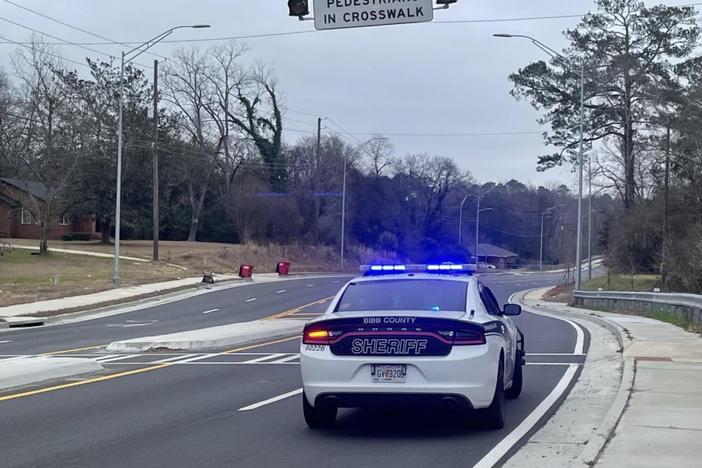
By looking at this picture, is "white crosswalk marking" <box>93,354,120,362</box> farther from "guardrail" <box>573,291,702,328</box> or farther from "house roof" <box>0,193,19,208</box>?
"house roof" <box>0,193,19,208</box>

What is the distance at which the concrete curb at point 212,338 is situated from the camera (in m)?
19.1

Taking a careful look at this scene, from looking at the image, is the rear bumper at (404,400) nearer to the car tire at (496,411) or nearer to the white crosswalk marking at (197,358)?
the car tire at (496,411)

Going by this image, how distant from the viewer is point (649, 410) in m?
9.74

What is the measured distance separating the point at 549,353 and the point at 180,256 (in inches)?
1865

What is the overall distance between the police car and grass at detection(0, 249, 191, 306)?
1150 inches

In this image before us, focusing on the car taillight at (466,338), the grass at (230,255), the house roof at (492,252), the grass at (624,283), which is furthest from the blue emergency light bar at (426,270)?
the house roof at (492,252)

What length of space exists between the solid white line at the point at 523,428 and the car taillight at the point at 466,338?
0.99 m

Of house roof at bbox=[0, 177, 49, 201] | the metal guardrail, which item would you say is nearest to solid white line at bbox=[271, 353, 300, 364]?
the metal guardrail

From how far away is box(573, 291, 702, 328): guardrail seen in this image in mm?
23491

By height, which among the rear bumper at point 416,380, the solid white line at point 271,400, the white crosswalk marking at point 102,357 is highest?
the rear bumper at point 416,380

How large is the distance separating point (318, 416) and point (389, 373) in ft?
3.65

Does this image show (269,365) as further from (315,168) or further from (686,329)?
(315,168)

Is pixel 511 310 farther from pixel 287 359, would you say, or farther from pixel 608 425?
pixel 287 359

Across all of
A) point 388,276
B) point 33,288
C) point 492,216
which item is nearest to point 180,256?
point 33,288
